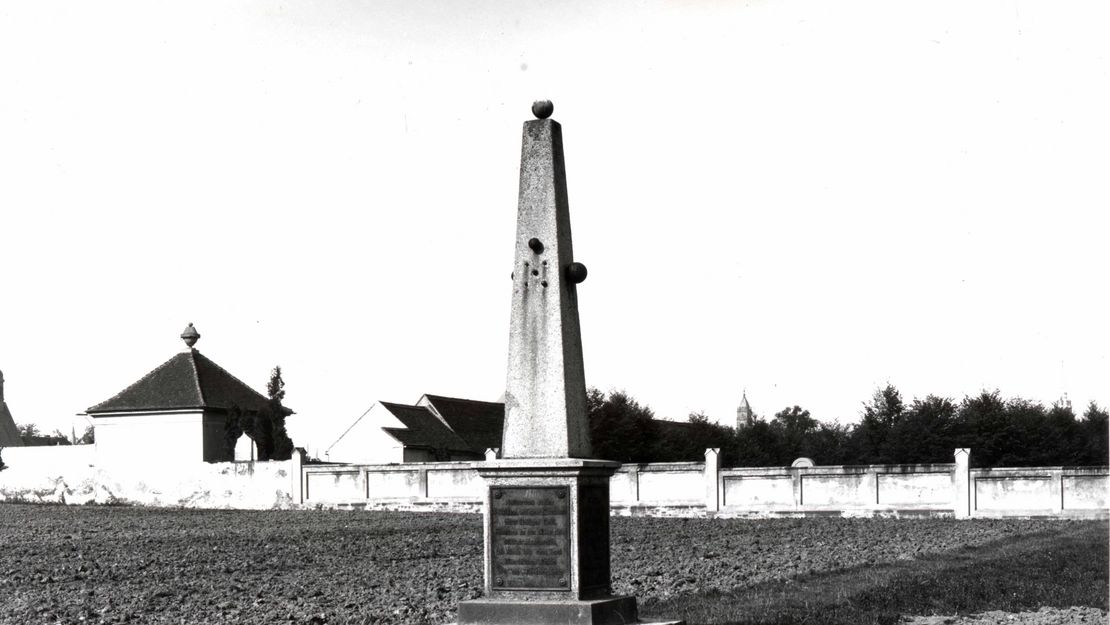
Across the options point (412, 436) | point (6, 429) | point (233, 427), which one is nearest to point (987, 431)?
point (412, 436)

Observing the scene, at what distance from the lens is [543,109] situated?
10.2 m

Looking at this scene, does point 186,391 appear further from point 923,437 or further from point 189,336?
point 923,437

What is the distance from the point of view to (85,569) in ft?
58.6

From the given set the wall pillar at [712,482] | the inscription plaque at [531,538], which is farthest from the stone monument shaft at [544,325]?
the wall pillar at [712,482]

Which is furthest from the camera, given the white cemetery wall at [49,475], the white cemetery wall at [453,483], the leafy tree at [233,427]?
the leafy tree at [233,427]

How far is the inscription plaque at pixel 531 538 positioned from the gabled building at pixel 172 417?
1455 inches

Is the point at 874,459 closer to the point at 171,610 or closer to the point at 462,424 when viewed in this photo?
the point at 462,424

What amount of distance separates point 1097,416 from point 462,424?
94.5 ft

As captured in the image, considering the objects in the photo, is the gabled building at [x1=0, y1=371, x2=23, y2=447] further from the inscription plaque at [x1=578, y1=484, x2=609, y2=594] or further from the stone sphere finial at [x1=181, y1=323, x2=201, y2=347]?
the inscription plaque at [x1=578, y1=484, x2=609, y2=594]

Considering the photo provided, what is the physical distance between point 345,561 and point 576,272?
10384mm

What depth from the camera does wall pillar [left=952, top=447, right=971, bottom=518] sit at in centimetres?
3312

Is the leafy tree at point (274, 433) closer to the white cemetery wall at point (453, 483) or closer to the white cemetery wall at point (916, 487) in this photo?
the white cemetery wall at point (453, 483)

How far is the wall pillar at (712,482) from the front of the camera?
35.7 metres

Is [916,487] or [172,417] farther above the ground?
[172,417]
